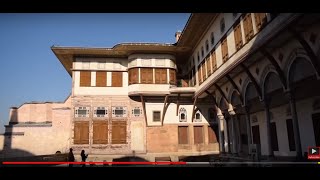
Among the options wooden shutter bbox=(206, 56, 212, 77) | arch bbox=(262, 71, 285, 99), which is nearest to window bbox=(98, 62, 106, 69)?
wooden shutter bbox=(206, 56, 212, 77)

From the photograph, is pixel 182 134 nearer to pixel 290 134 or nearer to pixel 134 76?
pixel 134 76

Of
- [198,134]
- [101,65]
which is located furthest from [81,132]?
[198,134]

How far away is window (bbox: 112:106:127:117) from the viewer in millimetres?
20516

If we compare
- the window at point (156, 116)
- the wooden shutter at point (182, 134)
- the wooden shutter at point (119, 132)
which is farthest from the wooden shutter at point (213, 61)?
the wooden shutter at point (119, 132)

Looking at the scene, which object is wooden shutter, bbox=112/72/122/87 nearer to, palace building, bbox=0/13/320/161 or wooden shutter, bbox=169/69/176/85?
palace building, bbox=0/13/320/161

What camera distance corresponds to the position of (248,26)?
11273mm

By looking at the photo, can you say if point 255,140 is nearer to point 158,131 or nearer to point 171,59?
point 158,131

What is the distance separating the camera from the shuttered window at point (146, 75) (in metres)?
20.3

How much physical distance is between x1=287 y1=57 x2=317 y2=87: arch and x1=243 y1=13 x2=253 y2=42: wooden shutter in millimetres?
2211

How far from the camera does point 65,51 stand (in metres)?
19.8

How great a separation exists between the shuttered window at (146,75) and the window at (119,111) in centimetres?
264

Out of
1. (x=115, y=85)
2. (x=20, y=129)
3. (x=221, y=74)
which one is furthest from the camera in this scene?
(x=20, y=129)
